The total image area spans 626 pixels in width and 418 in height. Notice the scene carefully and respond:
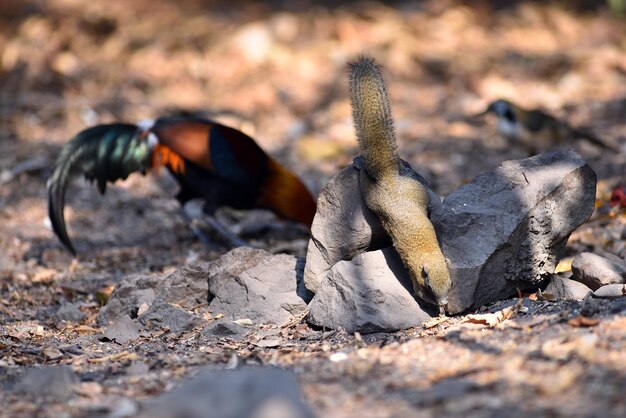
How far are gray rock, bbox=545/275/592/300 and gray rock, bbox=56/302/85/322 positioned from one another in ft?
8.36

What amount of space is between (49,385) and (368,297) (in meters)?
1.51

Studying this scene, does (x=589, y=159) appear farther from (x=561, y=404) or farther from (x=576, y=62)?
(x=561, y=404)

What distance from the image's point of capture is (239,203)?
21.5 ft

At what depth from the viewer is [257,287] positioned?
4.58 metres

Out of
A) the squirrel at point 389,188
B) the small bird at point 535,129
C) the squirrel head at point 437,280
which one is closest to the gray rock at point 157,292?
the squirrel at point 389,188

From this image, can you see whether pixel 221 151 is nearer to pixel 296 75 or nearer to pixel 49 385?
pixel 49 385

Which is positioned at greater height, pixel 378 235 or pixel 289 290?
pixel 378 235

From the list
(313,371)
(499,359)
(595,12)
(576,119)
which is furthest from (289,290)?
(595,12)

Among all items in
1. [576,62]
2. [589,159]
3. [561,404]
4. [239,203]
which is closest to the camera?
[561,404]

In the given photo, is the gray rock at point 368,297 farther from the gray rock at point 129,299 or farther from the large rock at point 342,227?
the gray rock at point 129,299

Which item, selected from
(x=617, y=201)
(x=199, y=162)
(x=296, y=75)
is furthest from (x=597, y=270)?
(x=296, y=75)

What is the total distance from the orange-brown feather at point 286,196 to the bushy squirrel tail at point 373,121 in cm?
220

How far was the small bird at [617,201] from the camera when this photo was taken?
5.56 metres

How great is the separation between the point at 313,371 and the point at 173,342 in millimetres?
1001
